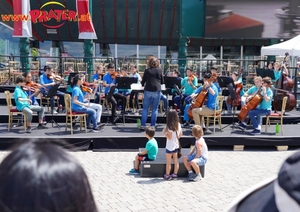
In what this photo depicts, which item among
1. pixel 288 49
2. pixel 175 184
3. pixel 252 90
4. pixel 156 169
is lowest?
pixel 175 184

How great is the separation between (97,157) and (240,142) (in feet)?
10.7

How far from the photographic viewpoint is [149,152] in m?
6.92

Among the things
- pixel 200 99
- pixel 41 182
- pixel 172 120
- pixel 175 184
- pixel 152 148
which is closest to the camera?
pixel 41 182

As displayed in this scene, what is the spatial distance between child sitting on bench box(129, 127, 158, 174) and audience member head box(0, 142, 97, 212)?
5906 millimetres

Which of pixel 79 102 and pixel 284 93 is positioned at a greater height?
pixel 284 93

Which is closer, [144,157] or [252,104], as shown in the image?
[144,157]

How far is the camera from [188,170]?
668 cm

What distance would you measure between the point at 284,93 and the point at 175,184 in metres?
6.08

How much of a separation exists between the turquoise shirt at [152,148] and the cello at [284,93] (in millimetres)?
5419

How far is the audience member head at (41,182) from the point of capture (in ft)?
2.77

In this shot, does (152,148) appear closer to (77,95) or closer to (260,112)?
(77,95)

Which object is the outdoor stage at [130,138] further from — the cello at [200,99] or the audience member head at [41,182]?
the audience member head at [41,182]

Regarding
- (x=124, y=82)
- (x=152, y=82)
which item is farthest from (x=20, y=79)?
(x=152, y=82)

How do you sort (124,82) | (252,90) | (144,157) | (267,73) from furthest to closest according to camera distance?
(267,73)
(124,82)
(252,90)
(144,157)
